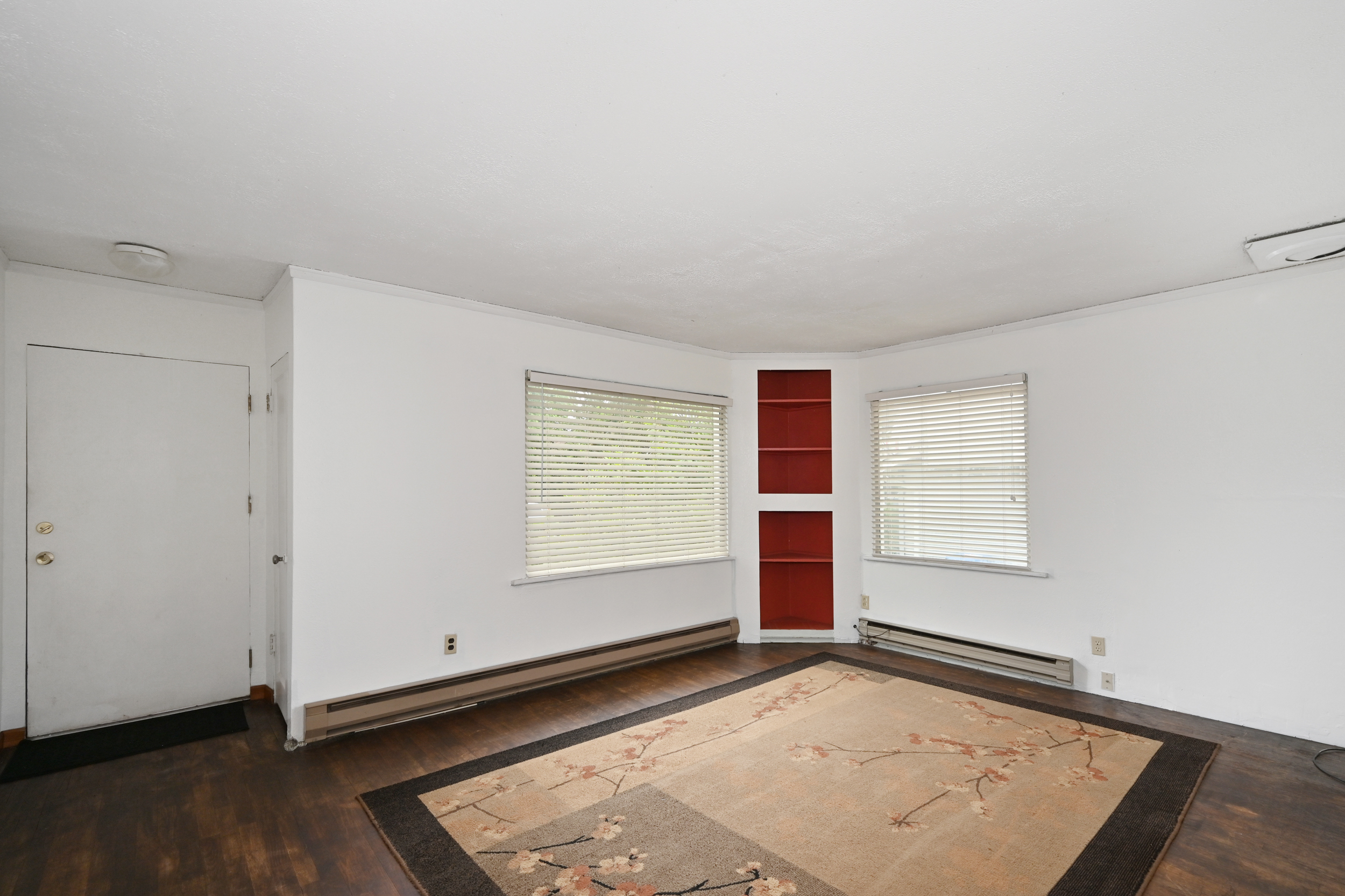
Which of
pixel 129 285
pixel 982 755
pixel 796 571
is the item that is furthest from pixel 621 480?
pixel 129 285

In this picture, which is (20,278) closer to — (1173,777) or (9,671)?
(9,671)

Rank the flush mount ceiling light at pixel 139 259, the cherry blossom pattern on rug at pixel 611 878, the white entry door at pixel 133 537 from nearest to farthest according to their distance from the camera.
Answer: the cherry blossom pattern on rug at pixel 611 878 < the flush mount ceiling light at pixel 139 259 < the white entry door at pixel 133 537

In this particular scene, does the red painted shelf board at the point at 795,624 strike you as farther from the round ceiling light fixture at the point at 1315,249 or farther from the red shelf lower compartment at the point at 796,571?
the round ceiling light fixture at the point at 1315,249

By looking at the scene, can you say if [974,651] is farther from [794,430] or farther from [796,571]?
[794,430]

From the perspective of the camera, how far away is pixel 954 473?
523 cm

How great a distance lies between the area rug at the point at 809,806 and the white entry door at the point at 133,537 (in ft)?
6.62

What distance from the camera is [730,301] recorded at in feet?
14.0

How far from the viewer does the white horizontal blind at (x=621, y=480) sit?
4.63 m

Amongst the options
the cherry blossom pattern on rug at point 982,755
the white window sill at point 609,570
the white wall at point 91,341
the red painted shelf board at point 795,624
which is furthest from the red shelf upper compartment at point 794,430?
the white wall at point 91,341

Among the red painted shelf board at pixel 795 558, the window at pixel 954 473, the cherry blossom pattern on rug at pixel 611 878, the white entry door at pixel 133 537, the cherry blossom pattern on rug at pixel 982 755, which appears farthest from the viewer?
the red painted shelf board at pixel 795 558

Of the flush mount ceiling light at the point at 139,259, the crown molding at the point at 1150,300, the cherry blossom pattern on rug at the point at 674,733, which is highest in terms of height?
the flush mount ceiling light at the point at 139,259

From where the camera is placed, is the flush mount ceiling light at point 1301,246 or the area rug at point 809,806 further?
the flush mount ceiling light at point 1301,246

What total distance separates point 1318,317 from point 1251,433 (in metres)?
0.68

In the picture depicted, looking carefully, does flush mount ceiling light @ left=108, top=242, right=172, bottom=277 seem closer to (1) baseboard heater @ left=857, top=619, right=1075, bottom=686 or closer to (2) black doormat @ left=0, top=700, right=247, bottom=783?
(2) black doormat @ left=0, top=700, right=247, bottom=783
